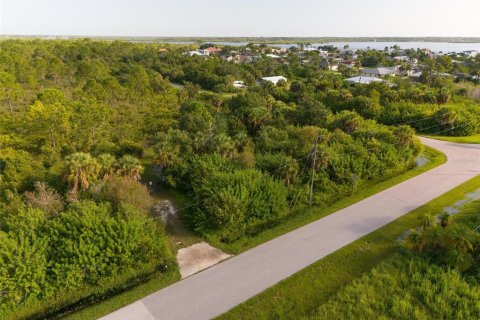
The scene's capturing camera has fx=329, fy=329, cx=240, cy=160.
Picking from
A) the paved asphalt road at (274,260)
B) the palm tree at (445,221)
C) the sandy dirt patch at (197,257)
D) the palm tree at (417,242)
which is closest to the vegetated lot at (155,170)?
the sandy dirt patch at (197,257)

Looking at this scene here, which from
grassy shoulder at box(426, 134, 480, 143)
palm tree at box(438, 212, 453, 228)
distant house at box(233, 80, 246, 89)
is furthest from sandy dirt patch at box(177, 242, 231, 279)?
distant house at box(233, 80, 246, 89)

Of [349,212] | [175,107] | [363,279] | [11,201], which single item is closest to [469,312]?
[363,279]

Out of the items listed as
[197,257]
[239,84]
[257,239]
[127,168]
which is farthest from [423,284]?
[239,84]

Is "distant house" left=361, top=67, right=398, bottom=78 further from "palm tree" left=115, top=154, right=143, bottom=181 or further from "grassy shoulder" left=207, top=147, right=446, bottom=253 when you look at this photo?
"palm tree" left=115, top=154, right=143, bottom=181

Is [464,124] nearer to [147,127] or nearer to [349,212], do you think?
[349,212]

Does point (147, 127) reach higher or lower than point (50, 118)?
lower

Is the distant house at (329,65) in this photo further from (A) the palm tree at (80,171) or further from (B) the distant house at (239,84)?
(A) the palm tree at (80,171)
